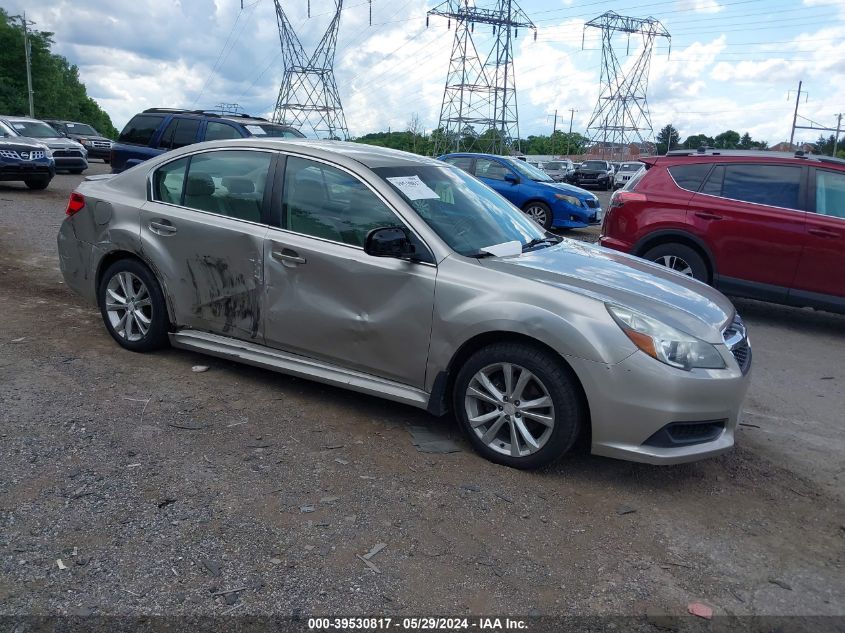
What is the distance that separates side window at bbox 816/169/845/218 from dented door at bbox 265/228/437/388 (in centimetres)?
530

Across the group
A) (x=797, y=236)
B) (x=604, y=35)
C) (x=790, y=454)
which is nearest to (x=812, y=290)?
(x=797, y=236)

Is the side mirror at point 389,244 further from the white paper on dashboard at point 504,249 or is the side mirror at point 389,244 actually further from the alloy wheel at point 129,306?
the alloy wheel at point 129,306

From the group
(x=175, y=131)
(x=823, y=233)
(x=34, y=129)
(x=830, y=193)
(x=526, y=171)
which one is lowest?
(x=823, y=233)

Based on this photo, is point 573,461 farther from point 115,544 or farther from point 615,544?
point 115,544

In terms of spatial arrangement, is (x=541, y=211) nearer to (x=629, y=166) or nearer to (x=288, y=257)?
(x=288, y=257)

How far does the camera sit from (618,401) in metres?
3.70

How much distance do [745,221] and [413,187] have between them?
467 cm

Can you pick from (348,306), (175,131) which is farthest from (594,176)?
(348,306)

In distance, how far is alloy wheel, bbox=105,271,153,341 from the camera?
5.40 metres

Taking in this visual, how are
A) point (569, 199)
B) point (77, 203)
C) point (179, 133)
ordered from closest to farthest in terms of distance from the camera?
point (77, 203) → point (179, 133) → point (569, 199)

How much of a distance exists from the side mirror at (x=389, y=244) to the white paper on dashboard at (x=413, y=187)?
39 centimetres

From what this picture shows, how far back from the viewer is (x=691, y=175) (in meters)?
8.26

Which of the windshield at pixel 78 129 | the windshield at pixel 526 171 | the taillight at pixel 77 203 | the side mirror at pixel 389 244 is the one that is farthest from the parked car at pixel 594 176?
the side mirror at pixel 389 244

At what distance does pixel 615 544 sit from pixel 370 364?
1747mm
